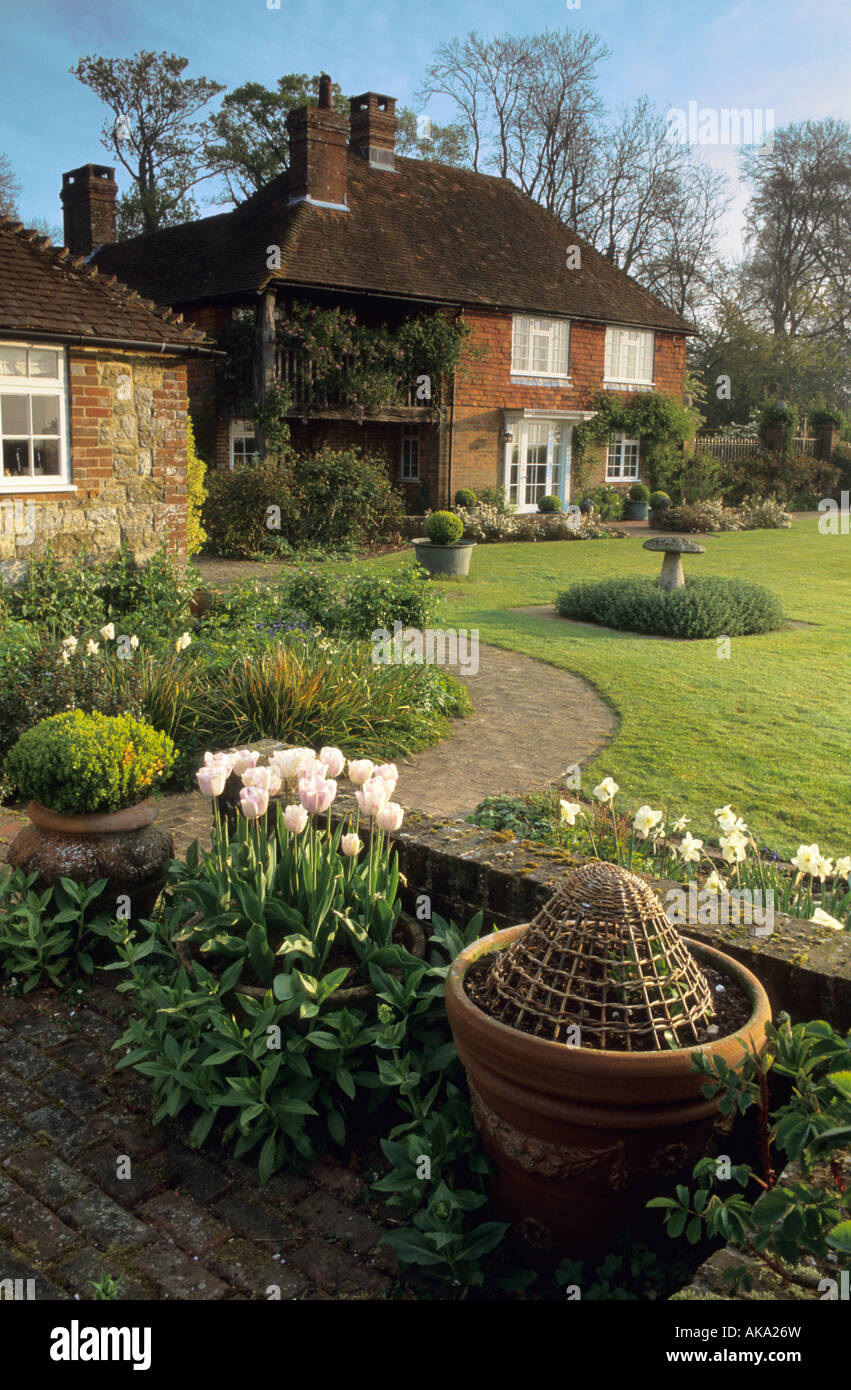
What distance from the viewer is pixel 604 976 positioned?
2.49 meters

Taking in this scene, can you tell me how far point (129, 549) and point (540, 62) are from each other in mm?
35653

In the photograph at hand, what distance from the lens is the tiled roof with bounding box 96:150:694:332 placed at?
21.8 meters

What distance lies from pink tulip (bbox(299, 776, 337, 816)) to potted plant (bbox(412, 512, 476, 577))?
1340cm

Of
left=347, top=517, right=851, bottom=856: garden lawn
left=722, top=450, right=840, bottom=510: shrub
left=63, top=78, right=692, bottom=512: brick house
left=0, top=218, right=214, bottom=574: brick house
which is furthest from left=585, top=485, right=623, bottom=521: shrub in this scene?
left=0, top=218, right=214, bottom=574: brick house

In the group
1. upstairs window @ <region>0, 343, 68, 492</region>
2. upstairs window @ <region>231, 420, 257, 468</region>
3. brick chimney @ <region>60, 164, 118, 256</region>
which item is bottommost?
upstairs window @ <region>0, 343, 68, 492</region>

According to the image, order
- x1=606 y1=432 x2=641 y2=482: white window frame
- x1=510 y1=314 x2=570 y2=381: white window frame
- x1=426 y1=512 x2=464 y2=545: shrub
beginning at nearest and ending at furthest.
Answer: x1=426 y1=512 x2=464 y2=545: shrub < x1=510 y1=314 x2=570 y2=381: white window frame < x1=606 y1=432 x2=641 y2=482: white window frame

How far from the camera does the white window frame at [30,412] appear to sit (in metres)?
10.7

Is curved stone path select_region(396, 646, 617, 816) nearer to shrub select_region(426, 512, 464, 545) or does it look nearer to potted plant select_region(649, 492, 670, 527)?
shrub select_region(426, 512, 464, 545)

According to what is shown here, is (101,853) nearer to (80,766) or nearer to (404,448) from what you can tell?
(80,766)

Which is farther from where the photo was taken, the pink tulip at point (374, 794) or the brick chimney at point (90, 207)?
the brick chimney at point (90, 207)

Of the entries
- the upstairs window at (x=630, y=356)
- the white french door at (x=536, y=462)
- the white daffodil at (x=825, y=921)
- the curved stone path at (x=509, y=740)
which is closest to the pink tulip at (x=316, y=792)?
the white daffodil at (x=825, y=921)

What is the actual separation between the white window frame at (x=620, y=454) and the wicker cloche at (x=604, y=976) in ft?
90.8

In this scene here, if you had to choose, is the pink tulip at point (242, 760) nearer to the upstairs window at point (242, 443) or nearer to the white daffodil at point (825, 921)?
the white daffodil at point (825, 921)

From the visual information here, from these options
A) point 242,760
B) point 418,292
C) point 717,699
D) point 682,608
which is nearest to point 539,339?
point 418,292
